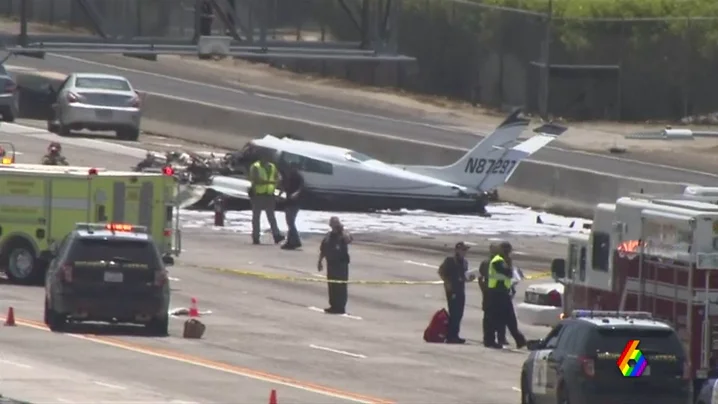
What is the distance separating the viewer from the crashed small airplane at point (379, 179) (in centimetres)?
4134

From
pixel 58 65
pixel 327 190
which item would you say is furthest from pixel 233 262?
pixel 58 65

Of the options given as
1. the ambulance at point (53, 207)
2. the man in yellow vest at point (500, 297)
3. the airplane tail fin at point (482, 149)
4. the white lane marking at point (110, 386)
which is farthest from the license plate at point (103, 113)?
the white lane marking at point (110, 386)

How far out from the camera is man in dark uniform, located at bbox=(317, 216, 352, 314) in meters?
30.1

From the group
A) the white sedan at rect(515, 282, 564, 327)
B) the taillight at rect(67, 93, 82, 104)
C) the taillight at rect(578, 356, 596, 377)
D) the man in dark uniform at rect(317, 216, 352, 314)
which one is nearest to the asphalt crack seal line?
the taillight at rect(578, 356, 596, 377)

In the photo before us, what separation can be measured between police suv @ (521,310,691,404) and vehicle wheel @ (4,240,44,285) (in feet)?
43.3

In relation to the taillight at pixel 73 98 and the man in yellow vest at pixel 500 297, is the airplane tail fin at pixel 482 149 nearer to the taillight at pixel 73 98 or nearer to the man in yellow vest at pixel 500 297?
the taillight at pixel 73 98

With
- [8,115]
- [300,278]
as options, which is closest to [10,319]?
[300,278]

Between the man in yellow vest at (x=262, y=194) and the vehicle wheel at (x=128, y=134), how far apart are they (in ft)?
36.4

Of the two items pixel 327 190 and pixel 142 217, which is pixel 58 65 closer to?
pixel 327 190

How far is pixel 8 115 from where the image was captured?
49031mm

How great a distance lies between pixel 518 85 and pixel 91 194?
31019 mm

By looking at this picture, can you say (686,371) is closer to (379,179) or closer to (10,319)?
(10,319)

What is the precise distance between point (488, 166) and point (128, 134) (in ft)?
33.1

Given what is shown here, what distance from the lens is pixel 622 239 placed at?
23469mm
